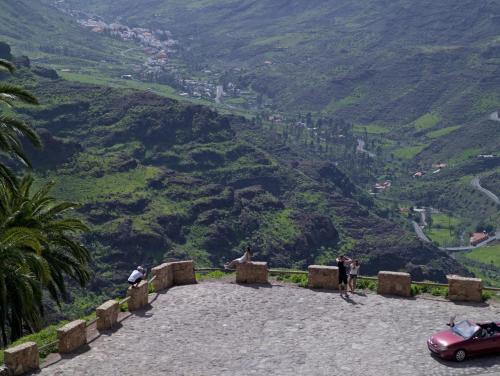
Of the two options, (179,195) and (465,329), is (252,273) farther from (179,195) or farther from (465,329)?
(179,195)

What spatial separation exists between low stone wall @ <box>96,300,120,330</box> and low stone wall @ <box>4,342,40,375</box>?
13.3ft

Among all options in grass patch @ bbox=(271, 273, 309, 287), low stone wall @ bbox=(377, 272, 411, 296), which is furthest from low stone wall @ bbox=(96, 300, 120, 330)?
low stone wall @ bbox=(377, 272, 411, 296)

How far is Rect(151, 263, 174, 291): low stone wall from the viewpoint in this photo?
35.2 meters

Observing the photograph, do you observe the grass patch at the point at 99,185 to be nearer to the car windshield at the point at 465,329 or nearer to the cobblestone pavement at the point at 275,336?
the cobblestone pavement at the point at 275,336

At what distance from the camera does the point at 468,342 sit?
2709 centimetres

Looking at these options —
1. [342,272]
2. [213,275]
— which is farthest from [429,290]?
[213,275]

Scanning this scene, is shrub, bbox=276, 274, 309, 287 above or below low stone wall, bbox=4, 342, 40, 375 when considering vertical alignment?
above

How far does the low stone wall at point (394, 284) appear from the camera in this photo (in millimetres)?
33906

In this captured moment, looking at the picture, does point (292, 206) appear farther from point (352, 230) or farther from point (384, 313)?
point (384, 313)

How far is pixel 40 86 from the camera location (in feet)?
598

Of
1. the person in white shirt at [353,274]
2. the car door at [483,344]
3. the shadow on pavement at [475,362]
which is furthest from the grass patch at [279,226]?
the car door at [483,344]

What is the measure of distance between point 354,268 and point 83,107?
514 feet

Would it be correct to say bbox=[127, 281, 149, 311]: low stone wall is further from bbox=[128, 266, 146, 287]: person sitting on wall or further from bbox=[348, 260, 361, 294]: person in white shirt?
bbox=[348, 260, 361, 294]: person in white shirt

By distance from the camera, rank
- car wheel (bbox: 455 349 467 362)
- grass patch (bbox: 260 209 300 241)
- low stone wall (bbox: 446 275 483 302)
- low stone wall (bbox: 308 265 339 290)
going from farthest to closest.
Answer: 1. grass patch (bbox: 260 209 300 241)
2. low stone wall (bbox: 308 265 339 290)
3. low stone wall (bbox: 446 275 483 302)
4. car wheel (bbox: 455 349 467 362)
